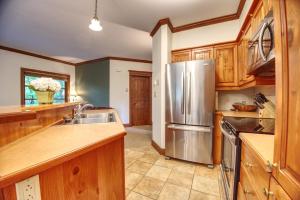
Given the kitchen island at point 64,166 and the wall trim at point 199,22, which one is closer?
the kitchen island at point 64,166

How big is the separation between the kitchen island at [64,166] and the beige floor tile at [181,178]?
1028mm

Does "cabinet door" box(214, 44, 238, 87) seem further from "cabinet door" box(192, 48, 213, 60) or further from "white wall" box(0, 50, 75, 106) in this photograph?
"white wall" box(0, 50, 75, 106)

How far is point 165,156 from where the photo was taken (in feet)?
8.96

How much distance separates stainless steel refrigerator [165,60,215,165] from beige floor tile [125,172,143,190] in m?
0.76

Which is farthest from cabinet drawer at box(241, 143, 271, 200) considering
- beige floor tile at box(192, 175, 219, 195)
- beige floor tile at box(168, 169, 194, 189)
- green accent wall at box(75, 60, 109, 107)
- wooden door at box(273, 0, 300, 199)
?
green accent wall at box(75, 60, 109, 107)

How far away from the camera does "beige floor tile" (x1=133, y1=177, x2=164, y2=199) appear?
1770mm

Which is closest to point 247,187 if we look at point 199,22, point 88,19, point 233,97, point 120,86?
point 233,97

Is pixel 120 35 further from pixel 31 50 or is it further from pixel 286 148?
pixel 286 148

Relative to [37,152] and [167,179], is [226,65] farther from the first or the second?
[37,152]

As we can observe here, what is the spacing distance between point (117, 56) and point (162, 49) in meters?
2.86

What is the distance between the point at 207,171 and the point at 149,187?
0.98 metres

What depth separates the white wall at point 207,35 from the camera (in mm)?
2652

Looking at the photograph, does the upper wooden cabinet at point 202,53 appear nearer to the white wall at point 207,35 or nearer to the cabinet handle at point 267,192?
the white wall at point 207,35

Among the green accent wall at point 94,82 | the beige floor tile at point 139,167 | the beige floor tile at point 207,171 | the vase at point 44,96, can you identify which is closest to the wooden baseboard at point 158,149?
the beige floor tile at point 139,167
